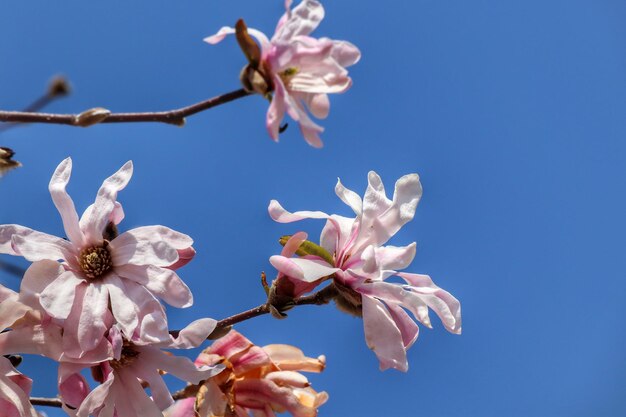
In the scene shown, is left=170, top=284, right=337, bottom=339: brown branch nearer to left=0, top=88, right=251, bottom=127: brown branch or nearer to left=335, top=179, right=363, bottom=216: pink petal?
left=335, top=179, right=363, bottom=216: pink petal

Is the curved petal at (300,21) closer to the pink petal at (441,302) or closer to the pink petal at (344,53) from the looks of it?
the pink petal at (344,53)

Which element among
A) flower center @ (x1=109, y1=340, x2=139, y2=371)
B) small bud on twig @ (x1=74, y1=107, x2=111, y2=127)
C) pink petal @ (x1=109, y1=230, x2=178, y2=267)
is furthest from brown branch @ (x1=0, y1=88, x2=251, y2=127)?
flower center @ (x1=109, y1=340, x2=139, y2=371)

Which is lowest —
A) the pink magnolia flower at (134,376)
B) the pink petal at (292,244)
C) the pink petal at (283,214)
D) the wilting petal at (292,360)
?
the pink magnolia flower at (134,376)

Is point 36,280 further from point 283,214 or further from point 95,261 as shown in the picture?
point 283,214

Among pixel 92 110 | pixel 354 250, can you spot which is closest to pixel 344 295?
pixel 354 250

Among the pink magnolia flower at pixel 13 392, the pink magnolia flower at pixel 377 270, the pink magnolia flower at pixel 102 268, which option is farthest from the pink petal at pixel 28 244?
the pink magnolia flower at pixel 377 270

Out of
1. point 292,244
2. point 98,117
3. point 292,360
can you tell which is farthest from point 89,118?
point 292,360
